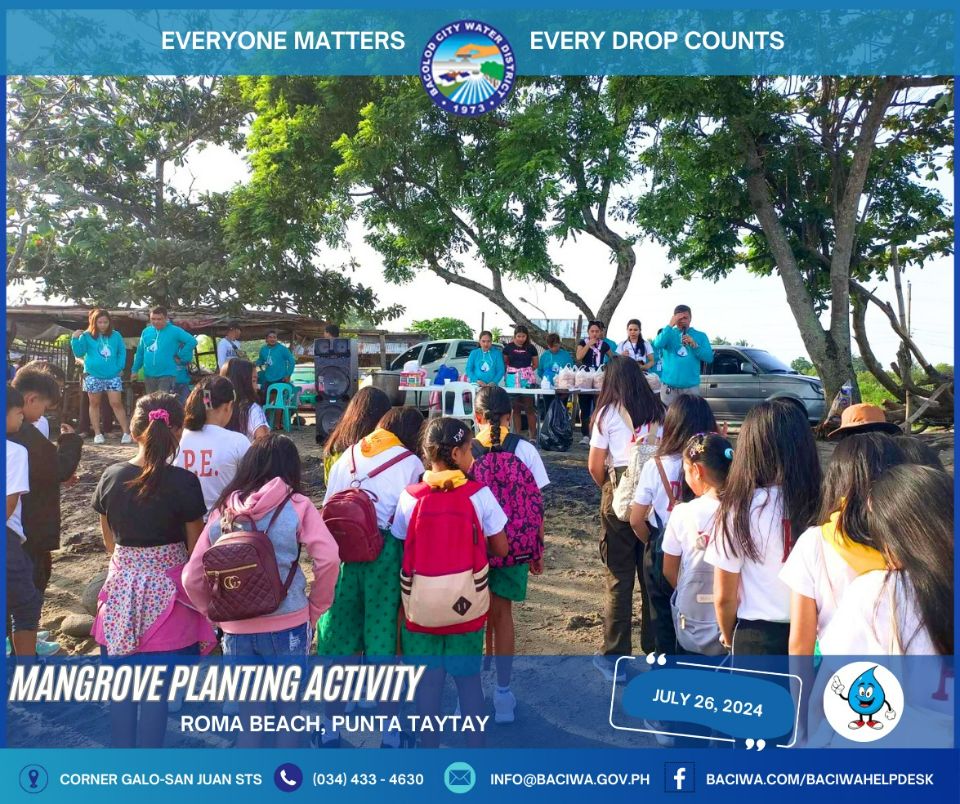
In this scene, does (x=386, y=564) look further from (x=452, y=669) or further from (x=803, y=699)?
(x=803, y=699)

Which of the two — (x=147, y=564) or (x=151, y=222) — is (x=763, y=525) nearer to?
(x=147, y=564)

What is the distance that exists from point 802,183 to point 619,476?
35.6 feet

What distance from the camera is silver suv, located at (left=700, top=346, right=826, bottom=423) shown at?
11992mm

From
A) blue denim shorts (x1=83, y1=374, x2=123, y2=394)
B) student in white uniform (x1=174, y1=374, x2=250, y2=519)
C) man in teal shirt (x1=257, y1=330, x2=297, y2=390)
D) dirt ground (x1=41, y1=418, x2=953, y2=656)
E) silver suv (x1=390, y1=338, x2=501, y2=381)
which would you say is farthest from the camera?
silver suv (x1=390, y1=338, x2=501, y2=381)

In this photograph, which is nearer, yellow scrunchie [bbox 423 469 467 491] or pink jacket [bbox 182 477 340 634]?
pink jacket [bbox 182 477 340 634]

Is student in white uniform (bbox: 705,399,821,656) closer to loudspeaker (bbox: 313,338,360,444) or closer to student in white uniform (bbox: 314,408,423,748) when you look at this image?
student in white uniform (bbox: 314,408,423,748)

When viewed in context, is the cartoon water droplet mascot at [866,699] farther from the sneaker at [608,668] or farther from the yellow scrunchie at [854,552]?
the sneaker at [608,668]

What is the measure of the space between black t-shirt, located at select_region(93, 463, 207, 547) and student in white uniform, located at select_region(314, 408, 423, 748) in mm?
525

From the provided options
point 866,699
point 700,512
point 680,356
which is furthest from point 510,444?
point 680,356

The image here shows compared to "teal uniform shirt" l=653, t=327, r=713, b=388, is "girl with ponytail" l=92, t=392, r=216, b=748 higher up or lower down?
lower down

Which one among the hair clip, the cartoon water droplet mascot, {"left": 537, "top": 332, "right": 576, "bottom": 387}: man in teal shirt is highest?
{"left": 537, "top": 332, "right": 576, "bottom": 387}: man in teal shirt

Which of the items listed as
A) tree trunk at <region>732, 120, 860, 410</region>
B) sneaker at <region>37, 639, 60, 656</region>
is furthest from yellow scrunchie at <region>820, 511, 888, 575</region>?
tree trunk at <region>732, 120, 860, 410</region>

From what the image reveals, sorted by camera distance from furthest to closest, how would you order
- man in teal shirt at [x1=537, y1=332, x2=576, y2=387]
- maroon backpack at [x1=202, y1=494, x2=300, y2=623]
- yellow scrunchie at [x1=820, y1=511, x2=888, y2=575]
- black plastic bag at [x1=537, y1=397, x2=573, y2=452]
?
1. man in teal shirt at [x1=537, y1=332, x2=576, y2=387]
2. black plastic bag at [x1=537, y1=397, x2=573, y2=452]
3. maroon backpack at [x1=202, y1=494, x2=300, y2=623]
4. yellow scrunchie at [x1=820, y1=511, x2=888, y2=575]

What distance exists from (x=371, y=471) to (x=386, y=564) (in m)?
0.38
